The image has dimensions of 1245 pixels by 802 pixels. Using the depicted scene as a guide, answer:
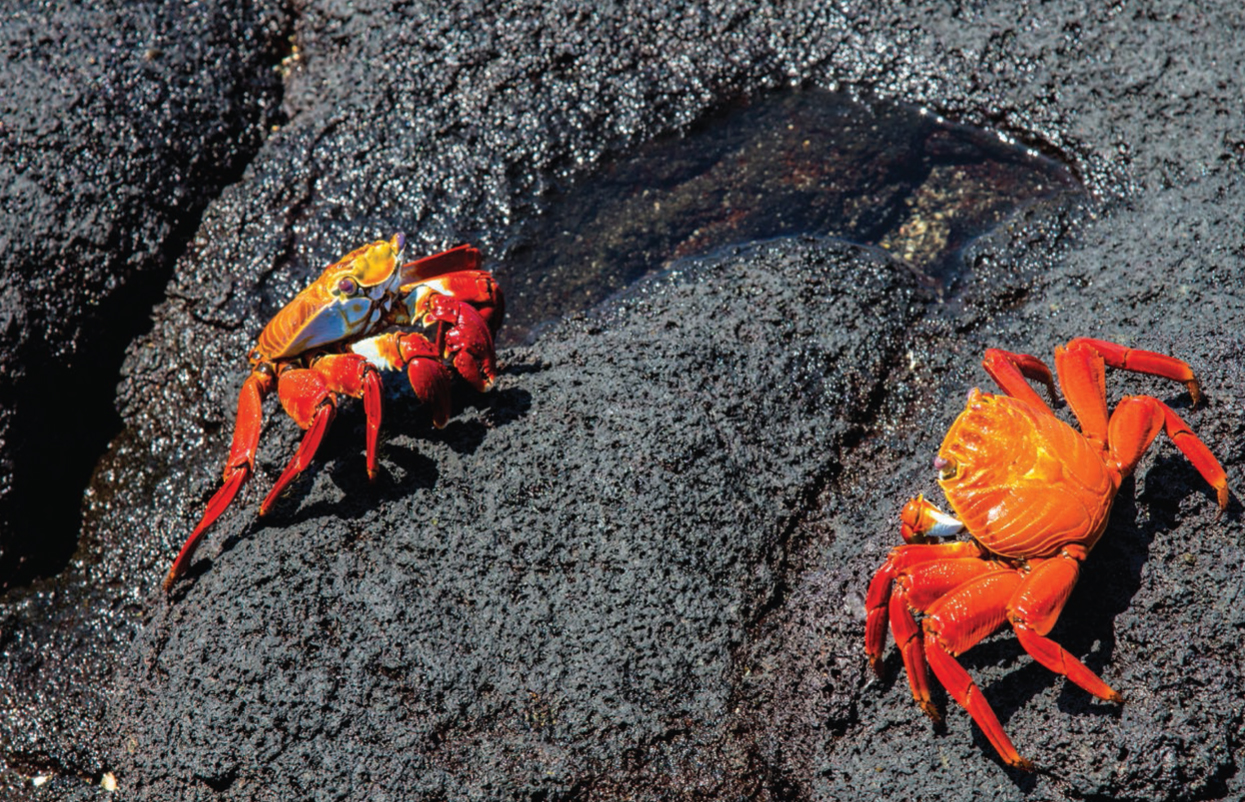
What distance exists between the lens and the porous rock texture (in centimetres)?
294

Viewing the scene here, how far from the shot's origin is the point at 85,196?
4473 millimetres

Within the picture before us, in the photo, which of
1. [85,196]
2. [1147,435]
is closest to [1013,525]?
[1147,435]

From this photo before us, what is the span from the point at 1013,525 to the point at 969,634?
1.20ft

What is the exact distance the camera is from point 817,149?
15.6 feet

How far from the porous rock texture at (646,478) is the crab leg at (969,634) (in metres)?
0.20

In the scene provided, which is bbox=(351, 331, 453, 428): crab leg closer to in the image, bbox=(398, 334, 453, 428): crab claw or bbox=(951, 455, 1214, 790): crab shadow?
bbox=(398, 334, 453, 428): crab claw

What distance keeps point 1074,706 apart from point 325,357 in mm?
2942

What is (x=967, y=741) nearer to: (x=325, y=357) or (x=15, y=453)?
(x=325, y=357)

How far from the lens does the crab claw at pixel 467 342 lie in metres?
3.46

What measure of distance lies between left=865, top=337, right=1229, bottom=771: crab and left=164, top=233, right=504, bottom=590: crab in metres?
1.75

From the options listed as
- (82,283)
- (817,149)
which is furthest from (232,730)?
(817,149)

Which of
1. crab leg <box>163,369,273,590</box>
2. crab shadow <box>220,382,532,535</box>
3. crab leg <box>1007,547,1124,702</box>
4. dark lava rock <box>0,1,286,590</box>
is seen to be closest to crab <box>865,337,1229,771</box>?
crab leg <box>1007,547,1124,702</box>

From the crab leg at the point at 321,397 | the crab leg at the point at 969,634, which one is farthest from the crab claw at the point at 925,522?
the crab leg at the point at 321,397

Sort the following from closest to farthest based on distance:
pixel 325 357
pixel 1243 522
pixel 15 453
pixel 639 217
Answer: pixel 1243 522 → pixel 325 357 → pixel 15 453 → pixel 639 217
